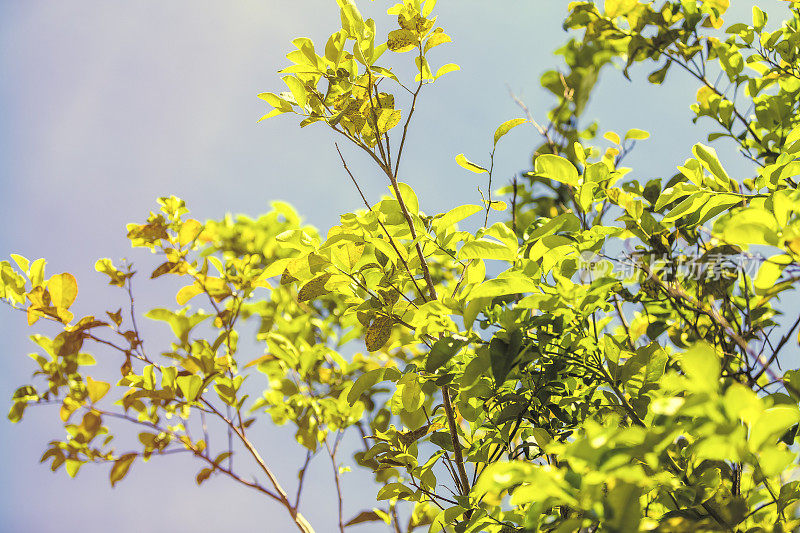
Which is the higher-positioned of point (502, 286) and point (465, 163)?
point (465, 163)

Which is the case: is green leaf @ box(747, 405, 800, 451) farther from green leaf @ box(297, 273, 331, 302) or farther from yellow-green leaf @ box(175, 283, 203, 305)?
yellow-green leaf @ box(175, 283, 203, 305)

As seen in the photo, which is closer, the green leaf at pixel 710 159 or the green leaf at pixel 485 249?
the green leaf at pixel 485 249

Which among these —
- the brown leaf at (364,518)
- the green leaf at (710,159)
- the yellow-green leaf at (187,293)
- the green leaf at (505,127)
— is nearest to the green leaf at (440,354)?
the green leaf at (505,127)

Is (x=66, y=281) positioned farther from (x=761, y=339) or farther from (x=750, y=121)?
(x=750, y=121)

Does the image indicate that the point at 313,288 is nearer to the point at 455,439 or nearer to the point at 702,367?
the point at 455,439

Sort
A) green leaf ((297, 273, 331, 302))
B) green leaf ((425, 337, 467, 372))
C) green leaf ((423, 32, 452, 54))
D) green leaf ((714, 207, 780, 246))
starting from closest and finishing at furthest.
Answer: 1. green leaf ((714, 207, 780, 246))
2. green leaf ((425, 337, 467, 372))
3. green leaf ((297, 273, 331, 302))
4. green leaf ((423, 32, 452, 54))

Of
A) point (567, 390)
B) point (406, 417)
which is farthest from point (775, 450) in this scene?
point (406, 417)

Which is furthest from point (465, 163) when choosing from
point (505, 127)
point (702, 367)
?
point (702, 367)

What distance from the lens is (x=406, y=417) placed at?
1.36 m

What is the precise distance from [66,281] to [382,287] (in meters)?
1.07

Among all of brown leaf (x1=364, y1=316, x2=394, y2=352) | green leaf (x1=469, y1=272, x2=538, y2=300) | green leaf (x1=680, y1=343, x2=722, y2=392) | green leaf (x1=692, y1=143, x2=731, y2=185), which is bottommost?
green leaf (x1=680, y1=343, x2=722, y2=392)

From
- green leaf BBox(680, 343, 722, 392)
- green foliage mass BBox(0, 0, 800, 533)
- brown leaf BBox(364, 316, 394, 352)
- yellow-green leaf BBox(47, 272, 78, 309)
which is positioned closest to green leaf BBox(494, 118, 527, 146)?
green foliage mass BBox(0, 0, 800, 533)

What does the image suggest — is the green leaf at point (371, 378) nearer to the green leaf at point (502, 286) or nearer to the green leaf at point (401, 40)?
the green leaf at point (502, 286)

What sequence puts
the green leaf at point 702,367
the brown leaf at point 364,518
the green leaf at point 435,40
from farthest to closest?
the brown leaf at point 364,518 < the green leaf at point 435,40 < the green leaf at point 702,367
